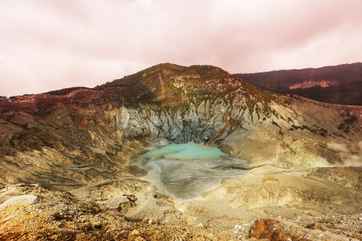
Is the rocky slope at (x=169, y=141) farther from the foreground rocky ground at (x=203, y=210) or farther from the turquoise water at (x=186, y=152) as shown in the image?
the turquoise water at (x=186, y=152)

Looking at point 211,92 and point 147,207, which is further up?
point 211,92

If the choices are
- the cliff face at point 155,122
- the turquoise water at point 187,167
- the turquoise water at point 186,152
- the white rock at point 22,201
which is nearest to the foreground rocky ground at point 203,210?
the white rock at point 22,201

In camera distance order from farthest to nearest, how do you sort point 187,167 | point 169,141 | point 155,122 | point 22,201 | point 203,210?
point 155,122 < point 169,141 < point 187,167 < point 203,210 < point 22,201

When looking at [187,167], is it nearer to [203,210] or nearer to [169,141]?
[169,141]

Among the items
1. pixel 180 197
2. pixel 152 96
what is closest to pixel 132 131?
pixel 152 96

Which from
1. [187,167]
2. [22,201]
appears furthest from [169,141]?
[22,201]

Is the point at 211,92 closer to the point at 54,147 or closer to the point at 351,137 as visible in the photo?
the point at 351,137
